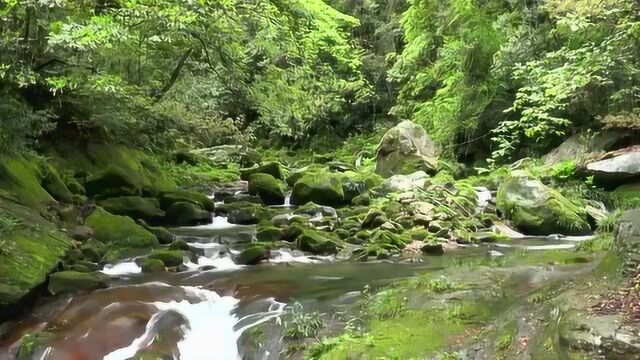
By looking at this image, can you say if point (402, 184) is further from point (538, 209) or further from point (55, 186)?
point (55, 186)

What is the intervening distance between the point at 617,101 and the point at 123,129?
11788mm

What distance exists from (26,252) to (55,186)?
4.41m

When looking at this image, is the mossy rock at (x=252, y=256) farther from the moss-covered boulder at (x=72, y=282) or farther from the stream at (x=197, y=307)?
the moss-covered boulder at (x=72, y=282)

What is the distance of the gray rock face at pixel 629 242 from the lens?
5113mm

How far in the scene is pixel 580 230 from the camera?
12742 millimetres

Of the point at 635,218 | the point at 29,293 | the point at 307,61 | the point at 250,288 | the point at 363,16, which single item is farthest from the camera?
the point at 363,16

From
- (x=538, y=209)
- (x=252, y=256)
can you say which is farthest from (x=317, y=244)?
(x=538, y=209)

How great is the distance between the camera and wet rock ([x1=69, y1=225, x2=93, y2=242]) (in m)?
10.6

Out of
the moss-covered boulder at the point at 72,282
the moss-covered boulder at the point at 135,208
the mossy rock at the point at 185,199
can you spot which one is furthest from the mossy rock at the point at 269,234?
the moss-covered boulder at the point at 72,282

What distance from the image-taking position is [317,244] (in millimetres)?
11078

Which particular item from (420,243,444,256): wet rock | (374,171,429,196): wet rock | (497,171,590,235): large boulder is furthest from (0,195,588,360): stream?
(374,171,429,196): wet rock

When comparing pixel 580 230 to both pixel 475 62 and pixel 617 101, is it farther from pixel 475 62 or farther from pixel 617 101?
pixel 475 62

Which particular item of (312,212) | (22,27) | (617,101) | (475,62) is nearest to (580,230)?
(617,101)

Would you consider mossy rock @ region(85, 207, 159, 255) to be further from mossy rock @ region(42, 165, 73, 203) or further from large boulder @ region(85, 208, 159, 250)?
mossy rock @ region(42, 165, 73, 203)
